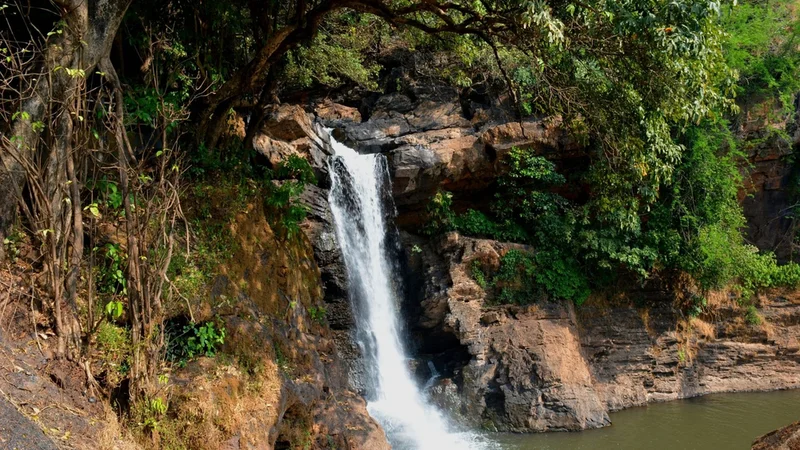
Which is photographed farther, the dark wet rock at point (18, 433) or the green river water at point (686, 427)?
the green river water at point (686, 427)

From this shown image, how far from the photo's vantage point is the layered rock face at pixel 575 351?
12.0m

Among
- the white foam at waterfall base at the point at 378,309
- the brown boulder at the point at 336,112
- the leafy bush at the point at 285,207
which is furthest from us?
the brown boulder at the point at 336,112

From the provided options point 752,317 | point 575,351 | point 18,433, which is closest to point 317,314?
point 18,433

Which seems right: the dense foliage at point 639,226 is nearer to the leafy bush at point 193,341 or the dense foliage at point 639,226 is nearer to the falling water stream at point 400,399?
the falling water stream at point 400,399

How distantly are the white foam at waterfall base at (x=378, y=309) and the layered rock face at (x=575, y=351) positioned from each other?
659 mm

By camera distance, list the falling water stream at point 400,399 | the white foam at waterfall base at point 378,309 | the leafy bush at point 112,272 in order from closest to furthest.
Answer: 1. the leafy bush at point 112,272
2. the falling water stream at point 400,399
3. the white foam at waterfall base at point 378,309

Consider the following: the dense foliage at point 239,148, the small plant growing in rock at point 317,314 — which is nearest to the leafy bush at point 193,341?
the dense foliage at point 239,148

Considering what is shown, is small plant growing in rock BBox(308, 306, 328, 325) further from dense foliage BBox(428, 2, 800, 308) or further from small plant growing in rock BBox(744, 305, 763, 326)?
small plant growing in rock BBox(744, 305, 763, 326)

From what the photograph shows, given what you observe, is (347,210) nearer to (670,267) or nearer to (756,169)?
(670,267)

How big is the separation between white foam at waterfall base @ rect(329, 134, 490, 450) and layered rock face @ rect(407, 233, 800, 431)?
659mm

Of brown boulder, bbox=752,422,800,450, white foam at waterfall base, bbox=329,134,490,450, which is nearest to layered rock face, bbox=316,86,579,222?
white foam at waterfall base, bbox=329,134,490,450

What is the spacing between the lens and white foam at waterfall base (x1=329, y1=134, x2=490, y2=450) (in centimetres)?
1112

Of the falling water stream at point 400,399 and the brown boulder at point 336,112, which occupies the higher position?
the brown boulder at point 336,112

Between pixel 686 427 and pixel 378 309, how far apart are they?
648 centimetres
